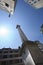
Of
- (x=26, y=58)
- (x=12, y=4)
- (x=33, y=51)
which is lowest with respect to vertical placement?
(x=12, y=4)

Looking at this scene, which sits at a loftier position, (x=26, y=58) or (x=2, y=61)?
(x=26, y=58)

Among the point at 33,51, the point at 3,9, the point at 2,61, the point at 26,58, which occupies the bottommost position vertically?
the point at 3,9

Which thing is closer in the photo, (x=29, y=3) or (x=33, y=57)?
(x=33, y=57)

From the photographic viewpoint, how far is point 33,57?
2199 millimetres

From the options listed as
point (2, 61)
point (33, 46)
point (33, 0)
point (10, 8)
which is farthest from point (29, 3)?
point (33, 46)

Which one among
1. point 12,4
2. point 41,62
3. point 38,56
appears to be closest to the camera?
point 41,62

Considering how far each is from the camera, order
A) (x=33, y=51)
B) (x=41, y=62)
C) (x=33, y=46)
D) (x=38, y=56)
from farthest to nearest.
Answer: (x=33, y=46)
(x=33, y=51)
(x=38, y=56)
(x=41, y=62)

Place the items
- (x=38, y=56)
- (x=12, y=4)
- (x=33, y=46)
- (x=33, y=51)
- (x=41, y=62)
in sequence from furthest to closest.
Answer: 1. (x=12, y=4)
2. (x=33, y=46)
3. (x=33, y=51)
4. (x=38, y=56)
5. (x=41, y=62)

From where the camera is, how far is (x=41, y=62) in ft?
6.87

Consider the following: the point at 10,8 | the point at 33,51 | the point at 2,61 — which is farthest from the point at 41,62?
the point at 10,8

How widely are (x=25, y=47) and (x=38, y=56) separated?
384 mm

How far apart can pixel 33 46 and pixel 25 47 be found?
0.18 metres

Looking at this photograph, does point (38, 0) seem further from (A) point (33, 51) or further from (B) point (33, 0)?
(A) point (33, 51)

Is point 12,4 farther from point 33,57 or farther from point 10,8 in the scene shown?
point 33,57
